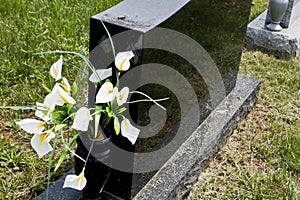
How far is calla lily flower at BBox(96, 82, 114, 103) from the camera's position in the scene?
1.67 m

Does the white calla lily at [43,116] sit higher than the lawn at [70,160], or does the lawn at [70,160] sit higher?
the white calla lily at [43,116]

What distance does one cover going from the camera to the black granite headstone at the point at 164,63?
1828 mm

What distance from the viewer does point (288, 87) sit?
3.45 metres

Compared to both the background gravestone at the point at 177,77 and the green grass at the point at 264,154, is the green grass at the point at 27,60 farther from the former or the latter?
the green grass at the point at 264,154

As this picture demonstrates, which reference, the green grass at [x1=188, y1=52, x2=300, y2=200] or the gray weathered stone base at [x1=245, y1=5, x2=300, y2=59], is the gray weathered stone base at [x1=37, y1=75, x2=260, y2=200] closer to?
the green grass at [x1=188, y1=52, x2=300, y2=200]

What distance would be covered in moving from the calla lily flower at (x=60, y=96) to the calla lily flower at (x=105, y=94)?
101 millimetres

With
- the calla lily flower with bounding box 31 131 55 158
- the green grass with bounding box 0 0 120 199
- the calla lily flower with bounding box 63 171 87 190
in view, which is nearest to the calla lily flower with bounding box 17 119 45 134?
the calla lily flower with bounding box 31 131 55 158

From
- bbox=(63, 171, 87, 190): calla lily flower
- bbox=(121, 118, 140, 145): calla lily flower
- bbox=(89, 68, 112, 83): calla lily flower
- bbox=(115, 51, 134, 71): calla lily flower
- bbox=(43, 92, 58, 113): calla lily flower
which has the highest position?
bbox=(115, 51, 134, 71): calla lily flower

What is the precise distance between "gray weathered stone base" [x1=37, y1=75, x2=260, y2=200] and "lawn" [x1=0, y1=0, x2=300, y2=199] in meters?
0.10

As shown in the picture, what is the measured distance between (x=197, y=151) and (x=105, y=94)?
0.93 m

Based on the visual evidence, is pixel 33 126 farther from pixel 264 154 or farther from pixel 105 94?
pixel 264 154

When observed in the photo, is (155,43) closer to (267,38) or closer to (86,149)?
(86,149)

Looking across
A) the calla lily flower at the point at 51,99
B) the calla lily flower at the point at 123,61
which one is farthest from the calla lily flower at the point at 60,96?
the calla lily flower at the point at 123,61

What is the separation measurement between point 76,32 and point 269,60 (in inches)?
64.3
